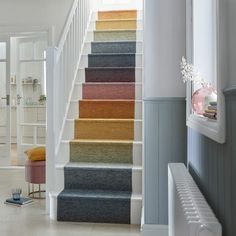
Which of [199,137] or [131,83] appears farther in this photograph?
[131,83]

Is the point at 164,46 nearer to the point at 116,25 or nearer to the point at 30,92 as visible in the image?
the point at 116,25

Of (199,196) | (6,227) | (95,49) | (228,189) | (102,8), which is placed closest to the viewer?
(228,189)

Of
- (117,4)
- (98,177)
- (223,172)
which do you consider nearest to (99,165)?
(98,177)

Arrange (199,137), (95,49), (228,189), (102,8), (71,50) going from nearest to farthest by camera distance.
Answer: (228,189) < (199,137) < (71,50) < (95,49) < (102,8)

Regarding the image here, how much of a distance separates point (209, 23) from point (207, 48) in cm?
17

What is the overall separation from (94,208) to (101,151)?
2.20ft

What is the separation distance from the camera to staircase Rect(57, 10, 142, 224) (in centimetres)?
313

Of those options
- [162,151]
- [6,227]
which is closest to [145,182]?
[162,151]

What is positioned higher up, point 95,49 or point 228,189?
point 95,49

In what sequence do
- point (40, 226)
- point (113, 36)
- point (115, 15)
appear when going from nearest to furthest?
point (40, 226) → point (113, 36) → point (115, 15)

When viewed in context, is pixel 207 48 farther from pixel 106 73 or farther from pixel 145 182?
pixel 106 73

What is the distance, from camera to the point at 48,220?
125 inches

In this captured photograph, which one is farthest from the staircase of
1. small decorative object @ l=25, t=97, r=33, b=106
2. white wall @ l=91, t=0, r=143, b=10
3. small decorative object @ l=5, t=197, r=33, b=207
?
small decorative object @ l=25, t=97, r=33, b=106

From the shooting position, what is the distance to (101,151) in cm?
361
